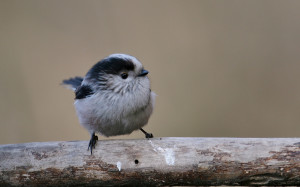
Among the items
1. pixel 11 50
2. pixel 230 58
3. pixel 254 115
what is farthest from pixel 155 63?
pixel 11 50

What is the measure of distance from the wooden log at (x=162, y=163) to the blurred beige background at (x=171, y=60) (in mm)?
1618

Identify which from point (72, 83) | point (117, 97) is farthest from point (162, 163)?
point (72, 83)

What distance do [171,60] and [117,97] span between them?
5.64 ft

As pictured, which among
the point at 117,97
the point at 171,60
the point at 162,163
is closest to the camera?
the point at 162,163

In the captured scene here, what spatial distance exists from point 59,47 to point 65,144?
1844mm

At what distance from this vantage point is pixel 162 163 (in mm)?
1988

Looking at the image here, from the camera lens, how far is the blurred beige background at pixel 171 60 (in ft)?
12.2

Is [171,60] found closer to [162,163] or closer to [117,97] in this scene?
[117,97]

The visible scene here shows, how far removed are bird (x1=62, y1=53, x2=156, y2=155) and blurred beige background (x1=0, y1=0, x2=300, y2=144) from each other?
1.39 metres

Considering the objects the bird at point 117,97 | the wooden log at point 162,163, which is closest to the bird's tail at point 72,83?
the bird at point 117,97

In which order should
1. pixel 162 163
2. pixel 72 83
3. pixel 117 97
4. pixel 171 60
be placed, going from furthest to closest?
pixel 171 60
pixel 72 83
pixel 117 97
pixel 162 163

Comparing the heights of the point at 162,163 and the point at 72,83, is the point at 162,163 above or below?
below

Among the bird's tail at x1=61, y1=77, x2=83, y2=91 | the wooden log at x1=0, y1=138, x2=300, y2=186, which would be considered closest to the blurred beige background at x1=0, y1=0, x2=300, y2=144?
the bird's tail at x1=61, y1=77, x2=83, y2=91

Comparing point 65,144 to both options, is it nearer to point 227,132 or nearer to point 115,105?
point 115,105
